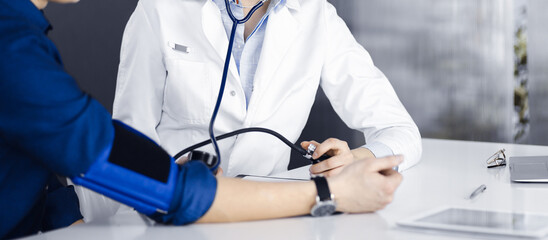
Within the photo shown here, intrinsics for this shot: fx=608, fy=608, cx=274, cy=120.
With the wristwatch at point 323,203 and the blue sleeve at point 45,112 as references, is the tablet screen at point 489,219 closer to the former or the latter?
the wristwatch at point 323,203

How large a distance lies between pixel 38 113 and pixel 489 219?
0.70 m

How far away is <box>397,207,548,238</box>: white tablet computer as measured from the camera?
0.89m

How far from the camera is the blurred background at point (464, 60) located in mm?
3309

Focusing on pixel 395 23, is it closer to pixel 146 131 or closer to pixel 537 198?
pixel 146 131

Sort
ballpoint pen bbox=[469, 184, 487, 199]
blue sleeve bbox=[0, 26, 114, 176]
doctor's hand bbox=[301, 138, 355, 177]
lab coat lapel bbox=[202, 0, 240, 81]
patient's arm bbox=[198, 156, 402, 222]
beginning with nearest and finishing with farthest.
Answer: blue sleeve bbox=[0, 26, 114, 176], patient's arm bbox=[198, 156, 402, 222], ballpoint pen bbox=[469, 184, 487, 199], doctor's hand bbox=[301, 138, 355, 177], lab coat lapel bbox=[202, 0, 240, 81]

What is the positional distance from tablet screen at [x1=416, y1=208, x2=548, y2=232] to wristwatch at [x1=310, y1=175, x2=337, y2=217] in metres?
0.14

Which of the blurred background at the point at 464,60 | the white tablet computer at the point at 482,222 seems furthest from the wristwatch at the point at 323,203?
the blurred background at the point at 464,60

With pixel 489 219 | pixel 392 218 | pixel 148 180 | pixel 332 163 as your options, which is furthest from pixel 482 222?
pixel 148 180

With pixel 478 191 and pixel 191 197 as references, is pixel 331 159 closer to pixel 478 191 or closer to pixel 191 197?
pixel 478 191

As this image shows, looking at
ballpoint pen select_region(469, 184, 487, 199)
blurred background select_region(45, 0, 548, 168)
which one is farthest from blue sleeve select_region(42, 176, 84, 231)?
blurred background select_region(45, 0, 548, 168)

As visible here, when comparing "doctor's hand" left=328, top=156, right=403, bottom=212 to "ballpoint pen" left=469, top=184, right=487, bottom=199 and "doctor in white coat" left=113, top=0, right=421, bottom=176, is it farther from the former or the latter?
"doctor in white coat" left=113, top=0, right=421, bottom=176

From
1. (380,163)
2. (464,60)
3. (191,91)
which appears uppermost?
(380,163)

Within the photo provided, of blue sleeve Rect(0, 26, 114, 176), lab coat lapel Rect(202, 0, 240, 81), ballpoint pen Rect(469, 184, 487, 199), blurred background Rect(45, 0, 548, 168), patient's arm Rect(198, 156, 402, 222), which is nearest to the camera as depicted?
blue sleeve Rect(0, 26, 114, 176)

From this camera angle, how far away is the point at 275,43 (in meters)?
1.68
